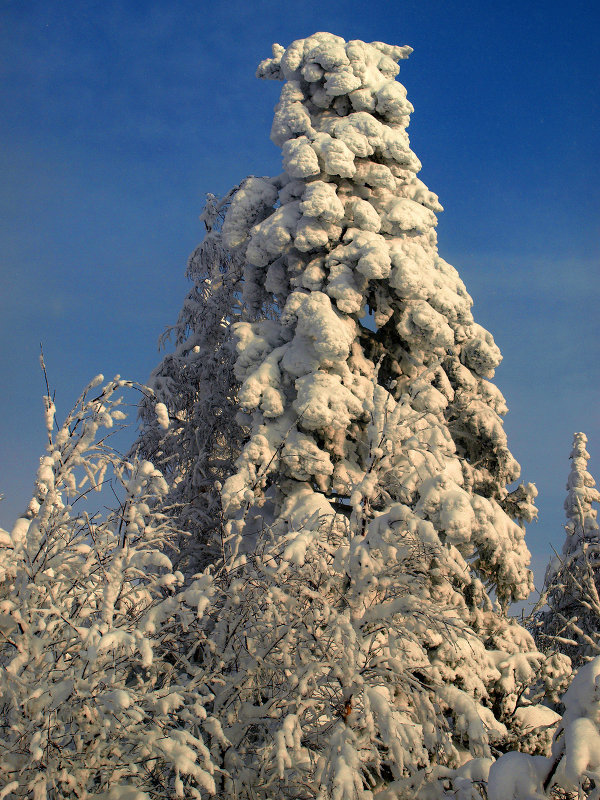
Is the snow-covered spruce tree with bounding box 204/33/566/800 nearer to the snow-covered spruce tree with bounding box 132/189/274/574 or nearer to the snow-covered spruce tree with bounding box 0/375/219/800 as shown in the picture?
the snow-covered spruce tree with bounding box 0/375/219/800

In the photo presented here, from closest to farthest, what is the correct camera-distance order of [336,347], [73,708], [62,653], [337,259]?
[73,708], [62,653], [336,347], [337,259]

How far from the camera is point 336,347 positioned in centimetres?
1043

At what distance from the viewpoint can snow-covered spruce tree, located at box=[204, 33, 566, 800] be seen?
15.1 ft

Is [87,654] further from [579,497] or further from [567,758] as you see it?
[579,497]

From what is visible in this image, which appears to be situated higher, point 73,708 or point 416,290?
point 416,290

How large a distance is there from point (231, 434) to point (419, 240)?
5.63 metres

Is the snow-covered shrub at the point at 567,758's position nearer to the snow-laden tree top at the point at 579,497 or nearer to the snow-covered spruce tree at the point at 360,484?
the snow-covered spruce tree at the point at 360,484

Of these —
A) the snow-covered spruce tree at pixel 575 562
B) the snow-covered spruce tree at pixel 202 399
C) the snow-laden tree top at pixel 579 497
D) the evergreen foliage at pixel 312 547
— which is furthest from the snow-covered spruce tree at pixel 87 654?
the snow-laden tree top at pixel 579 497

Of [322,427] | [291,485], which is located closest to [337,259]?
[322,427]

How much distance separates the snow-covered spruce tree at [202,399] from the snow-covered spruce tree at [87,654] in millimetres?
7630

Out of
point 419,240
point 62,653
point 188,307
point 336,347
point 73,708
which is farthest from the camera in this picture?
point 188,307

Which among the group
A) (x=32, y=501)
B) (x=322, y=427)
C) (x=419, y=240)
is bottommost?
(x=32, y=501)

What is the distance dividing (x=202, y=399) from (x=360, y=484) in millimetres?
9201

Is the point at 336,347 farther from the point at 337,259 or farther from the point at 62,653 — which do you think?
the point at 62,653
